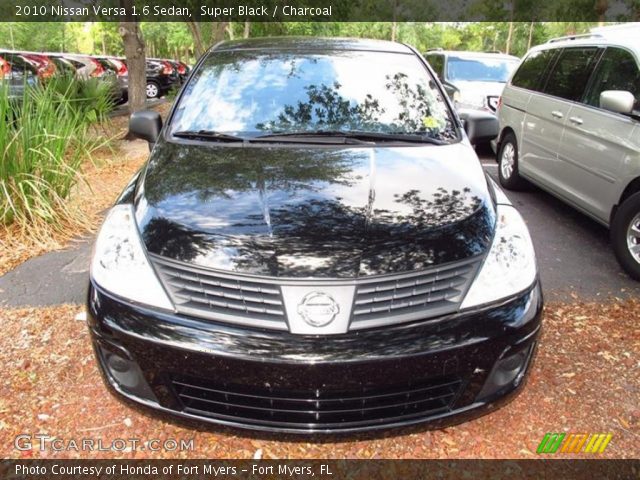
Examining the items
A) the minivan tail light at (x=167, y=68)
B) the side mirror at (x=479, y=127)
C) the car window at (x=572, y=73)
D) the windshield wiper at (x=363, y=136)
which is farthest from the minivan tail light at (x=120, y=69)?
the windshield wiper at (x=363, y=136)

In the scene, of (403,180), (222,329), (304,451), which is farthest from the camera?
(403,180)

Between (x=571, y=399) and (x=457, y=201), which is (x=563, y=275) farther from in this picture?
(x=457, y=201)

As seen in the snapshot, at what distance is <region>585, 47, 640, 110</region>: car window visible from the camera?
3908 mm

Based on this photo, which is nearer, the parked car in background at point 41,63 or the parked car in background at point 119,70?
the parked car in background at point 41,63

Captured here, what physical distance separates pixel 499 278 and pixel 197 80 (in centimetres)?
215

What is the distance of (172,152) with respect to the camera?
102 inches

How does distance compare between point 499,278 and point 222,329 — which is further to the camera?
point 499,278

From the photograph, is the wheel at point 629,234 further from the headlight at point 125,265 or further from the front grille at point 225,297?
the headlight at point 125,265

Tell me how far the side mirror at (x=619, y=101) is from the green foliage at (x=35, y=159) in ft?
14.2

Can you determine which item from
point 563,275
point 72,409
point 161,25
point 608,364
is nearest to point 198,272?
point 72,409

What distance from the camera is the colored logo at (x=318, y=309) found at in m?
1.77

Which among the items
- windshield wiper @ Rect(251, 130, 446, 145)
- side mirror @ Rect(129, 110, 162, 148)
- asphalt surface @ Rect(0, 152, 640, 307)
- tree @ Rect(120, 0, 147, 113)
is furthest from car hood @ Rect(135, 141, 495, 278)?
tree @ Rect(120, 0, 147, 113)

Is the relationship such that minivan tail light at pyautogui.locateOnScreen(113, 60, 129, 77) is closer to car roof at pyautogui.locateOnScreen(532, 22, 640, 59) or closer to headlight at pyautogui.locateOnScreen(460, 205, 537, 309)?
car roof at pyautogui.locateOnScreen(532, 22, 640, 59)

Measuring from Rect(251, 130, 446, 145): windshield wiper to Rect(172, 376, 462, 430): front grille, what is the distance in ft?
4.46
